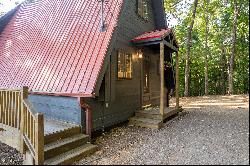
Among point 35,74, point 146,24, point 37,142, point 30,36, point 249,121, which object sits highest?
point 146,24

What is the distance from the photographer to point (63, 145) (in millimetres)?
6227

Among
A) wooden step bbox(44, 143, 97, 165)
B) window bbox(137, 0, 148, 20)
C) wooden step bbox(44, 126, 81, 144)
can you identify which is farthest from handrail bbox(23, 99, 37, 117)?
window bbox(137, 0, 148, 20)

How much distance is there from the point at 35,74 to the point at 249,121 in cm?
735

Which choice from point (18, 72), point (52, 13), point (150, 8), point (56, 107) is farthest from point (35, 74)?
point (150, 8)

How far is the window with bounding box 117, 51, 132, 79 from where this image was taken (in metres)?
9.24

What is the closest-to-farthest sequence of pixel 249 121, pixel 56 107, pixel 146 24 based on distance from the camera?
1. pixel 249 121
2. pixel 56 107
3. pixel 146 24

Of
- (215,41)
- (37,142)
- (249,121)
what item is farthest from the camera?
(215,41)

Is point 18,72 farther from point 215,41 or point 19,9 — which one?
point 215,41

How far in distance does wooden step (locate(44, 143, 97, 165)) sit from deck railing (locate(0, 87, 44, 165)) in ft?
1.01

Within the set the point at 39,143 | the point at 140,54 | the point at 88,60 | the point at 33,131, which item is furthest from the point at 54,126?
the point at 140,54

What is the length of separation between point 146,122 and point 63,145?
370cm

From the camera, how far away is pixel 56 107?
824cm

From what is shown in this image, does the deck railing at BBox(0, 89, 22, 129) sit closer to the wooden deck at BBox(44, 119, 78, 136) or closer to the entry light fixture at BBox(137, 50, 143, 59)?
the wooden deck at BBox(44, 119, 78, 136)

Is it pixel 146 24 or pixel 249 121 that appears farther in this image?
pixel 146 24
